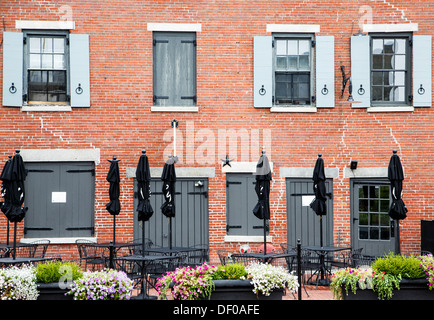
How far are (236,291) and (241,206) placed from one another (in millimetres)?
4912

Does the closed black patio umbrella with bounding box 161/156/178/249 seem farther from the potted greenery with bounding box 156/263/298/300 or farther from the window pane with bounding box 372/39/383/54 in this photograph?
the window pane with bounding box 372/39/383/54

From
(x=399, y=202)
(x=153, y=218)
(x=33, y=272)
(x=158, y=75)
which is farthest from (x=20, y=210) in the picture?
(x=399, y=202)

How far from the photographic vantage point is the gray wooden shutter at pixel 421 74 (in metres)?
13.5

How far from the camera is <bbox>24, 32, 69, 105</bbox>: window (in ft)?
43.5

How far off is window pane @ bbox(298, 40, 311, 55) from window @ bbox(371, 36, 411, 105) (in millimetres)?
1564

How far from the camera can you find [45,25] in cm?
1314

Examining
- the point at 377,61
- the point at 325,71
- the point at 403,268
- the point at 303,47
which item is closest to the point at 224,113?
the point at 303,47

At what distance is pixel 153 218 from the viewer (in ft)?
43.6

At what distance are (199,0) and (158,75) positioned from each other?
2.02 m

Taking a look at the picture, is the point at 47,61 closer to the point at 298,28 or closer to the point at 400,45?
the point at 298,28

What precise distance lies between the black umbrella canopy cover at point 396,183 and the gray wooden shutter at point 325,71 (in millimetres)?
2807

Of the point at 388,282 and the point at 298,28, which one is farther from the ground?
the point at 298,28

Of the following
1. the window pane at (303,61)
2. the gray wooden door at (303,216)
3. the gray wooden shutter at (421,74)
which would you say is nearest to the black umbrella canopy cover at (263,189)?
the gray wooden door at (303,216)

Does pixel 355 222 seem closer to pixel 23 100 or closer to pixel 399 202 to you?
pixel 399 202
